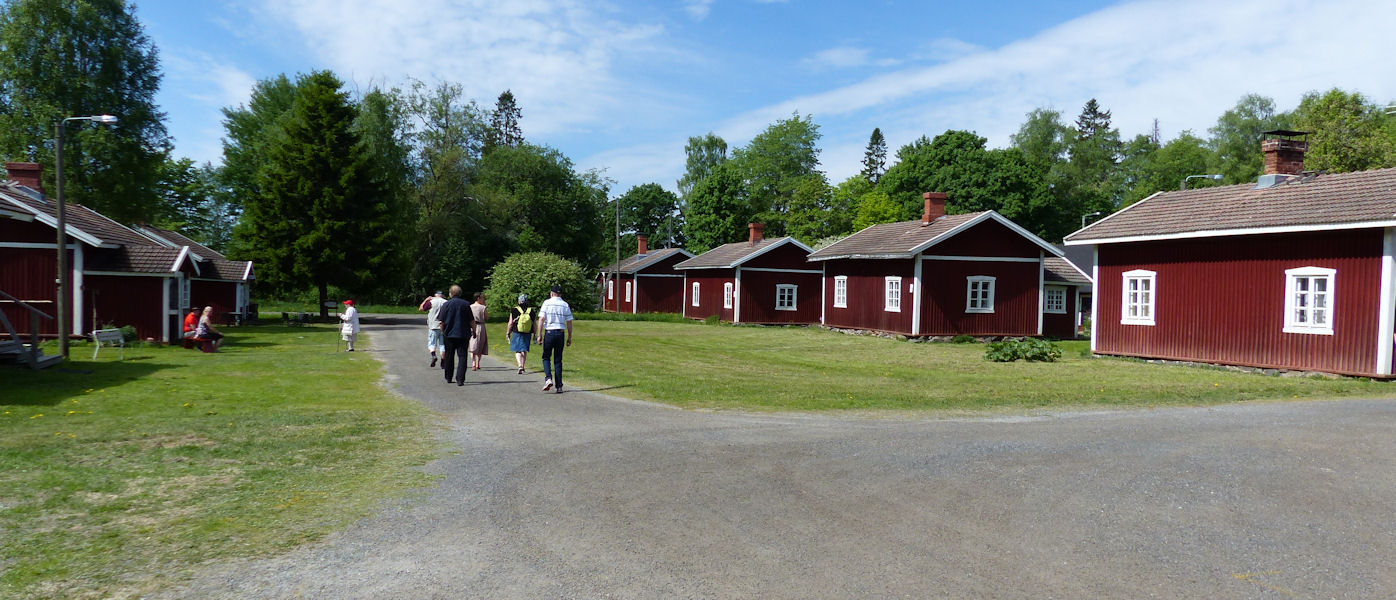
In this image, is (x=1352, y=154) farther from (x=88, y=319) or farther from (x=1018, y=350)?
(x=88, y=319)

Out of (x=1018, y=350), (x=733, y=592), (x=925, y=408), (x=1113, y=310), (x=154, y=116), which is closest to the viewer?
(x=733, y=592)

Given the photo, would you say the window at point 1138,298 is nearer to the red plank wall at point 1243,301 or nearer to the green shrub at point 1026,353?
the red plank wall at point 1243,301

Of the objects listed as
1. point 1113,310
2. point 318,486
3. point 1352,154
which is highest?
point 1352,154

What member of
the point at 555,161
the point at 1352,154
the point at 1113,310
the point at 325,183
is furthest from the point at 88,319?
the point at 1352,154

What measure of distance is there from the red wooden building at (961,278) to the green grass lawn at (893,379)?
8.90ft

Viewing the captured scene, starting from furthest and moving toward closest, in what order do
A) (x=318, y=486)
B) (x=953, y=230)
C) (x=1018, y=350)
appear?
(x=953, y=230) < (x=1018, y=350) < (x=318, y=486)

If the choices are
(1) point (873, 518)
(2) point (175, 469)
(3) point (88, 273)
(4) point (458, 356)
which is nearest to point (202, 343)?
(3) point (88, 273)

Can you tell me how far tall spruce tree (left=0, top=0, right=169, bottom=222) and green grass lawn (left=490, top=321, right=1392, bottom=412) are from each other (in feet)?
78.6

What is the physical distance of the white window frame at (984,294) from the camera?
97.2ft

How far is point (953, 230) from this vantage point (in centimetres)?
2847

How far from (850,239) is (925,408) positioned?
976 inches

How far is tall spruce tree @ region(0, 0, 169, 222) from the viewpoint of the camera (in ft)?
113

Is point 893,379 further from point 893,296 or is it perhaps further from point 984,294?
point 984,294

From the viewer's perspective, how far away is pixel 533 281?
137 ft
